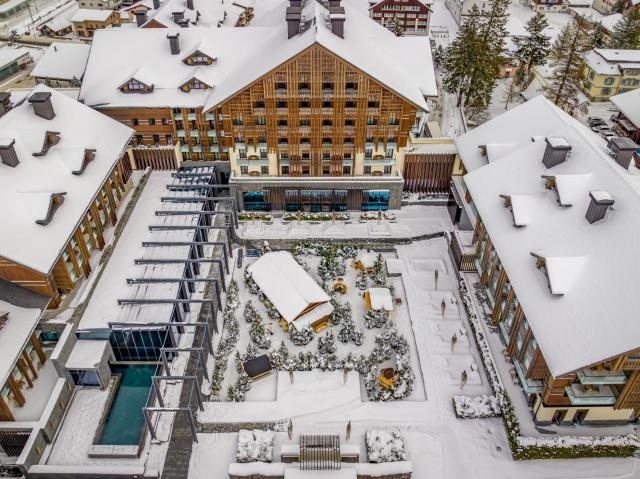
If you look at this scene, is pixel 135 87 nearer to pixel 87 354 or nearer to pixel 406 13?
pixel 87 354

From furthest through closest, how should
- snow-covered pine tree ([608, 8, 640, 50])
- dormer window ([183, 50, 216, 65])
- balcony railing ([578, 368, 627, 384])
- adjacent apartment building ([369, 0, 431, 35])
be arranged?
adjacent apartment building ([369, 0, 431, 35]) → snow-covered pine tree ([608, 8, 640, 50]) → dormer window ([183, 50, 216, 65]) → balcony railing ([578, 368, 627, 384])

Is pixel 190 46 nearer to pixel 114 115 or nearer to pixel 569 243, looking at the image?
pixel 114 115

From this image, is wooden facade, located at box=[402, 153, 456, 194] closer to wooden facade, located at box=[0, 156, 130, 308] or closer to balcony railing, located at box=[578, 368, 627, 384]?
balcony railing, located at box=[578, 368, 627, 384]

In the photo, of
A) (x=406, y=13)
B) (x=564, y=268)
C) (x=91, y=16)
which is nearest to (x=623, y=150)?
(x=564, y=268)

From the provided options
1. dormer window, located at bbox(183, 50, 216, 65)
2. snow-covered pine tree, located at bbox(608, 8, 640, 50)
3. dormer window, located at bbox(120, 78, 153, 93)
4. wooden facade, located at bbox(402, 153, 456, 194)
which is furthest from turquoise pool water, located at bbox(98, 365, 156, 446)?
snow-covered pine tree, located at bbox(608, 8, 640, 50)

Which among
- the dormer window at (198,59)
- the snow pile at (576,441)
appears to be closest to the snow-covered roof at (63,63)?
the dormer window at (198,59)

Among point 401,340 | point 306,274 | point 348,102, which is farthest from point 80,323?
point 348,102

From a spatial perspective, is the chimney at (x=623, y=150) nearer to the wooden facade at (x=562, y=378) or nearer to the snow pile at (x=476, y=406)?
the wooden facade at (x=562, y=378)
